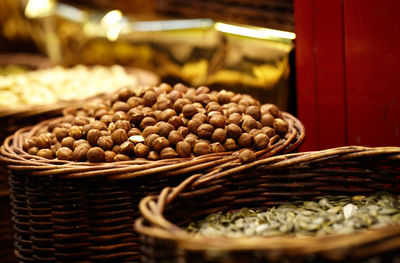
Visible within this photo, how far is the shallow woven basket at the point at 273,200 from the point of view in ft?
2.75

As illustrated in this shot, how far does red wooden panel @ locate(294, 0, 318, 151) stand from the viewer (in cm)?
182

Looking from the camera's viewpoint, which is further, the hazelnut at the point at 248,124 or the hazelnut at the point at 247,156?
the hazelnut at the point at 248,124

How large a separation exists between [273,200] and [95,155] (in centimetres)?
57

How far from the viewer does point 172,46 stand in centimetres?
302

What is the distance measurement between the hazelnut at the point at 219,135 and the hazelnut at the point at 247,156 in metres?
0.14

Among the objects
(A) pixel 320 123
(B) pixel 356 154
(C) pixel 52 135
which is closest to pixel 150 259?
(B) pixel 356 154

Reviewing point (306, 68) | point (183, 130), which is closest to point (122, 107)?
point (183, 130)

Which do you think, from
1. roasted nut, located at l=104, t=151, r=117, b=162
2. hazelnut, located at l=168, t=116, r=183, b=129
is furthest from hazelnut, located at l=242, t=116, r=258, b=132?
roasted nut, located at l=104, t=151, r=117, b=162

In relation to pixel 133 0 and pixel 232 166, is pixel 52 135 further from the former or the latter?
pixel 133 0

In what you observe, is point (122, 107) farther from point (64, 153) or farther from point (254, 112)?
Answer: point (254, 112)

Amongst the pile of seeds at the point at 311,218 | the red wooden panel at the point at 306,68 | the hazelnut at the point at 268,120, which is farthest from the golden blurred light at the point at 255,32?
the pile of seeds at the point at 311,218

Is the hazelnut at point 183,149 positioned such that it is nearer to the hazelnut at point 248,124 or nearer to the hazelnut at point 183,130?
the hazelnut at point 183,130

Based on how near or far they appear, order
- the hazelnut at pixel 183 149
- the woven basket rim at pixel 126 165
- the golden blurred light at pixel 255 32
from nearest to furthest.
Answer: the woven basket rim at pixel 126 165 → the hazelnut at pixel 183 149 → the golden blurred light at pixel 255 32

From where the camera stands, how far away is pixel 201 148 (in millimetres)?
1380
